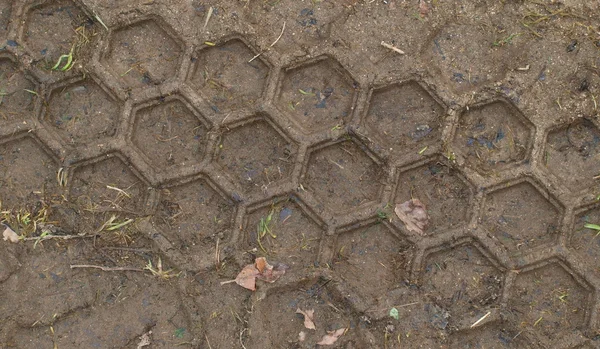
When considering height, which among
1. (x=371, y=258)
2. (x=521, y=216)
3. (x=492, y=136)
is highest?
(x=492, y=136)

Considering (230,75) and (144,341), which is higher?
(230,75)

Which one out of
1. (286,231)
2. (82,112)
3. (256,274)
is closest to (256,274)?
(256,274)

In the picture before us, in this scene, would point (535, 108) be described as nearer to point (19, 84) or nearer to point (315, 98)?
point (315, 98)

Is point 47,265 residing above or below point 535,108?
below

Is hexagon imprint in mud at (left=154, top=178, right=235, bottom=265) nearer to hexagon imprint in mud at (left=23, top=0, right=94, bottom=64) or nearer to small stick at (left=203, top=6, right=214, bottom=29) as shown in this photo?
small stick at (left=203, top=6, right=214, bottom=29)

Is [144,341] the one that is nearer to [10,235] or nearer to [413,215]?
[10,235]

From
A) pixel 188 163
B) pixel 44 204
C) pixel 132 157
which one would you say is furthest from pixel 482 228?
pixel 44 204
